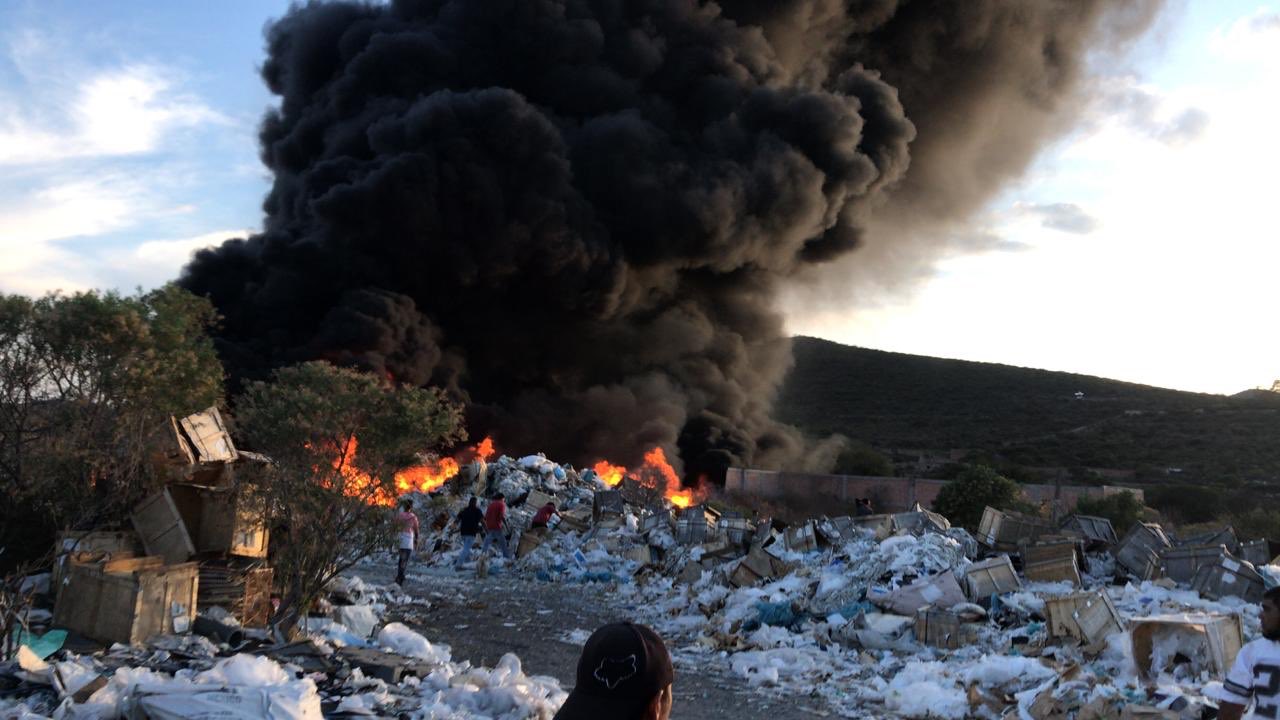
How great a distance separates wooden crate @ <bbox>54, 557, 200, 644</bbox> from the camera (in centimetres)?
752

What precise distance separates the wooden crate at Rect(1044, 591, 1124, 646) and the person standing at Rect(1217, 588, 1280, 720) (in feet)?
16.5

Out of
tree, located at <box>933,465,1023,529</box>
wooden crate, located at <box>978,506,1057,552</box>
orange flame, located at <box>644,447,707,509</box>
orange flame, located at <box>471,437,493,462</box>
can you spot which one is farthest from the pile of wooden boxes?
orange flame, located at <box>471,437,493,462</box>

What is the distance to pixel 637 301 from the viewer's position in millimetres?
38062

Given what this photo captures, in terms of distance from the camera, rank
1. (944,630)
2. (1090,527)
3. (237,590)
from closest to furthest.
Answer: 1. (237,590)
2. (944,630)
3. (1090,527)

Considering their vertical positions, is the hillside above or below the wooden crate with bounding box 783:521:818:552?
above

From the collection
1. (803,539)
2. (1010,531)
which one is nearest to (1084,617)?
(1010,531)

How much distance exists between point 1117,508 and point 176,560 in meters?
19.0

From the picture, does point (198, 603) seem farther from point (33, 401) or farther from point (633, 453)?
point (633, 453)

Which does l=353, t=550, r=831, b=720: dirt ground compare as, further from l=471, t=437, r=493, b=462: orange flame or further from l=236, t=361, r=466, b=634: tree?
l=471, t=437, r=493, b=462: orange flame

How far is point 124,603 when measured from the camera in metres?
7.55

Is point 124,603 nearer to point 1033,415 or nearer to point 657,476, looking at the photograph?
point 657,476

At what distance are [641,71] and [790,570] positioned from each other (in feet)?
94.1

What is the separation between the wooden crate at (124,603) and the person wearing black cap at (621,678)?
6.57 metres

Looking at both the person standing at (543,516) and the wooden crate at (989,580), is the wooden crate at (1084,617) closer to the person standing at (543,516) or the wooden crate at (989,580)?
the wooden crate at (989,580)
